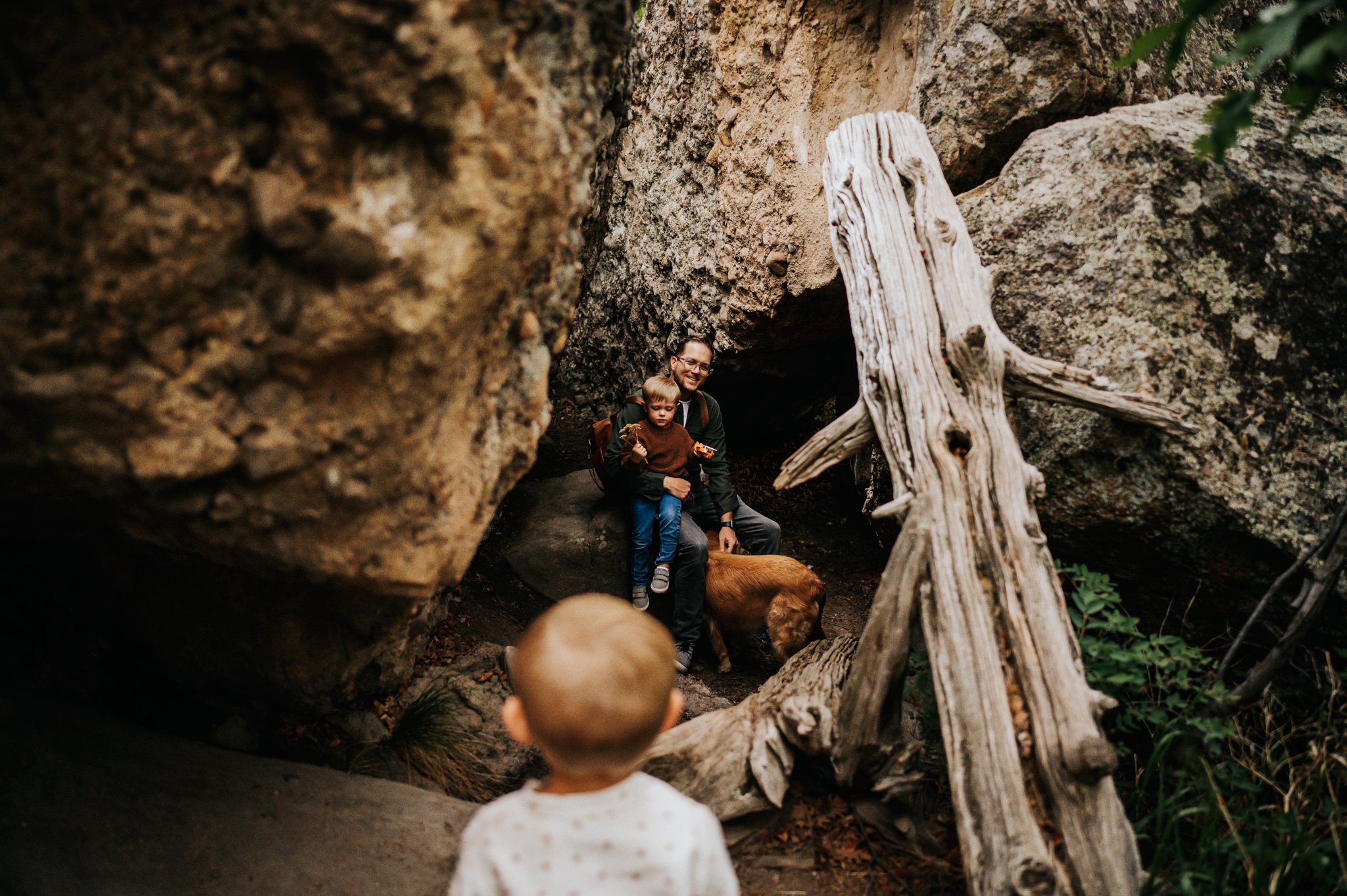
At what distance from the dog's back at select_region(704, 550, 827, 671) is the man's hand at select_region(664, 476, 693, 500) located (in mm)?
472

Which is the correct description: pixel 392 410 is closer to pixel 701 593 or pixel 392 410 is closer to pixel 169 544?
pixel 169 544

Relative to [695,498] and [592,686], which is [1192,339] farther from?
[592,686]

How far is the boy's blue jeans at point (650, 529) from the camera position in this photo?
517 centimetres

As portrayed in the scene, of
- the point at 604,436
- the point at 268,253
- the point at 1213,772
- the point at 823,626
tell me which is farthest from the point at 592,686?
the point at 823,626

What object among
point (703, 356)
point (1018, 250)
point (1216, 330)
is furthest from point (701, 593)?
point (1216, 330)

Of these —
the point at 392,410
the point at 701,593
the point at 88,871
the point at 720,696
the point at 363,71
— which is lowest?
the point at 720,696

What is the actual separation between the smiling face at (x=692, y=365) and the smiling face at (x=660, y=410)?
35 cm

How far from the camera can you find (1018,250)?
4.51 m

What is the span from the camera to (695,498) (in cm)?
567

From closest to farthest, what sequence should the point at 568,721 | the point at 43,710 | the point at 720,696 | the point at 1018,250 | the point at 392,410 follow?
1. the point at 568,721
2. the point at 392,410
3. the point at 43,710
4. the point at 1018,250
5. the point at 720,696

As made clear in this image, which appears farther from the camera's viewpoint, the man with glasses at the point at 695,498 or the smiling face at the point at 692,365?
the smiling face at the point at 692,365

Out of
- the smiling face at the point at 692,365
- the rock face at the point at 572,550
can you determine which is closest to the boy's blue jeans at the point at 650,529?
the rock face at the point at 572,550

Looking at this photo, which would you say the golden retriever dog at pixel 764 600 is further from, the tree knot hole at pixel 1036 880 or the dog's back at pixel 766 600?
the tree knot hole at pixel 1036 880

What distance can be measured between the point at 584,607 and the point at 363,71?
1.36 m
